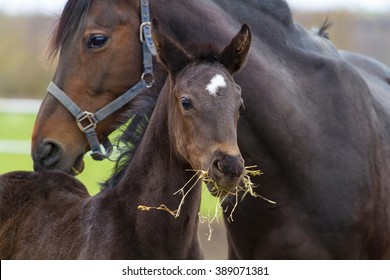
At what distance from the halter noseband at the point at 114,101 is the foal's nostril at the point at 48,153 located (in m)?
0.15

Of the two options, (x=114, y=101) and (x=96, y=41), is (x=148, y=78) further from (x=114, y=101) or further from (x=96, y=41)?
(x=96, y=41)

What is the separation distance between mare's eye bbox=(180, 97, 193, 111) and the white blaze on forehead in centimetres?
11

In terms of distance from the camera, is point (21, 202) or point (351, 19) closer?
point (21, 202)

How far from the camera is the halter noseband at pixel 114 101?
158 inches

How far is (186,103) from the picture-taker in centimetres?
352

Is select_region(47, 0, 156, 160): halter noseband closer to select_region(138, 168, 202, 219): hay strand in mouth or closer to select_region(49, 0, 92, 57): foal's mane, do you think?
select_region(49, 0, 92, 57): foal's mane

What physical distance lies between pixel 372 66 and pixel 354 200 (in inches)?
61.2

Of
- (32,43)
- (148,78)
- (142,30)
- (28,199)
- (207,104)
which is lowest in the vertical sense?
(32,43)

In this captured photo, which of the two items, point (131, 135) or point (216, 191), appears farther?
point (131, 135)

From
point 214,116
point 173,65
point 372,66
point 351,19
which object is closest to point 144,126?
point 173,65

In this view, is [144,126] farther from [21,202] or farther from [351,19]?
[351,19]

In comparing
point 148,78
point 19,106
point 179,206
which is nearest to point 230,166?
point 179,206

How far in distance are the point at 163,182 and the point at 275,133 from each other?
2.07 feet

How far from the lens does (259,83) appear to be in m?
4.04
